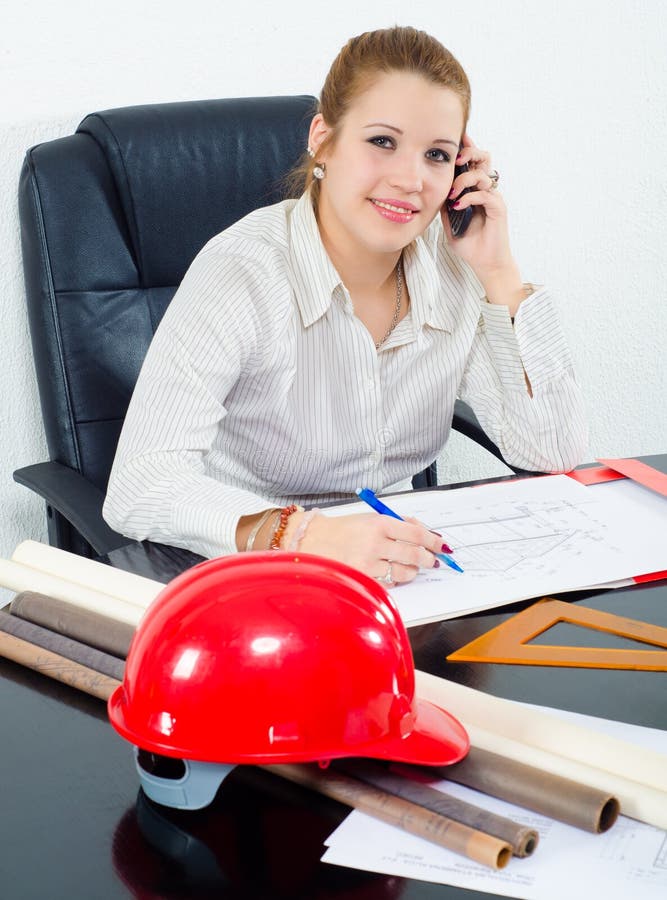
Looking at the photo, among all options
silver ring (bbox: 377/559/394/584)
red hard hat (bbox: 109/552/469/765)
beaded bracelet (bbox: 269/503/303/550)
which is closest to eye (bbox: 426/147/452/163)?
beaded bracelet (bbox: 269/503/303/550)

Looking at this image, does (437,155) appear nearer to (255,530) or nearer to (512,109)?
(255,530)

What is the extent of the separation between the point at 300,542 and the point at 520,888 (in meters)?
0.54

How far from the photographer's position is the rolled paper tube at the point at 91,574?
91cm

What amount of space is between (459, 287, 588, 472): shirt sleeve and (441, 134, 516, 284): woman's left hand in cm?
6

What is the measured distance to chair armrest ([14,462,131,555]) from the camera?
1382mm

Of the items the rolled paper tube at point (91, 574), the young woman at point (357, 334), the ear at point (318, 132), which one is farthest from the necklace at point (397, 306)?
the rolled paper tube at point (91, 574)

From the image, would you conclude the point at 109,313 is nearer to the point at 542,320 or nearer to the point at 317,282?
the point at 317,282

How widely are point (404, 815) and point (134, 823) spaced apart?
16 centimetres

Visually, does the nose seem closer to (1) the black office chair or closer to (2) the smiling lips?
(2) the smiling lips

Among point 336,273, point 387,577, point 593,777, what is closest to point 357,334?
point 336,273

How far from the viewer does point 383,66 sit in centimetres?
143

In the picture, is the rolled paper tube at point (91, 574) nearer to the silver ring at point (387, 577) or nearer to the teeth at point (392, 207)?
the silver ring at point (387, 577)

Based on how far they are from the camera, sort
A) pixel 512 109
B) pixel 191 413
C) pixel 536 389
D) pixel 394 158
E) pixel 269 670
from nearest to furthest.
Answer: pixel 269 670, pixel 191 413, pixel 394 158, pixel 536 389, pixel 512 109

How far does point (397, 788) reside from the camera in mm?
653
